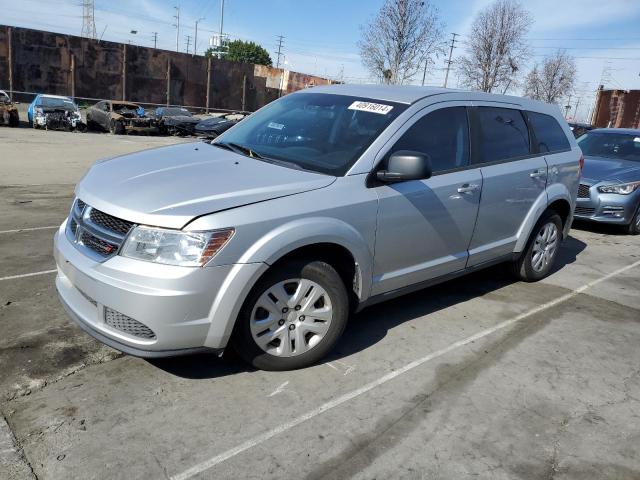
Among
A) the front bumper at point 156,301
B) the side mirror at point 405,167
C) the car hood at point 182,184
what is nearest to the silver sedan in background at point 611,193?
the side mirror at point 405,167

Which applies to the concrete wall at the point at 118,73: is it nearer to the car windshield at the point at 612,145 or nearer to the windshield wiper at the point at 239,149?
the car windshield at the point at 612,145

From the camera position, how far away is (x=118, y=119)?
23062 mm

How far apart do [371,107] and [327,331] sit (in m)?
1.68

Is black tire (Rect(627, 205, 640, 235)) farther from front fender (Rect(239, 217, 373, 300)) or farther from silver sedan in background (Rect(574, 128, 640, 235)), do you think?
front fender (Rect(239, 217, 373, 300))

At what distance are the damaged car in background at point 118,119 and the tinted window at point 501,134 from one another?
21150mm

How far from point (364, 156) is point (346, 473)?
6.42ft

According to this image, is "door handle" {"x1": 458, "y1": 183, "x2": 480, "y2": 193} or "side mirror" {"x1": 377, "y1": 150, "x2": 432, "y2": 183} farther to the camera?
"door handle" {"x1": 458, "y1": 183, "x2": 480, "y2": 193}

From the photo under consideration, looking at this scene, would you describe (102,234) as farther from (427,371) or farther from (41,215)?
(41,215)

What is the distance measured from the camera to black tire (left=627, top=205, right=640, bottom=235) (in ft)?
27.9

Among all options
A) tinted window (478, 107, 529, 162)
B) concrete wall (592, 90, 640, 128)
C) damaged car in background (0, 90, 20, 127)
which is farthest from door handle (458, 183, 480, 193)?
concrete wall (592, 90, 640, 128)

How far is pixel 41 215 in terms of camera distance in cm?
714

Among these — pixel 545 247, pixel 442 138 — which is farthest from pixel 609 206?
pixel 442 138

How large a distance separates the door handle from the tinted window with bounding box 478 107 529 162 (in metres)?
0.29

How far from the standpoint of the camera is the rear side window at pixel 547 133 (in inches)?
207
